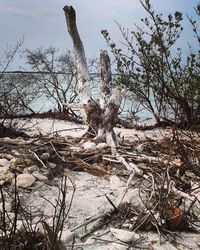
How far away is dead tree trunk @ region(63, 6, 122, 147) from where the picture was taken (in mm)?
5895

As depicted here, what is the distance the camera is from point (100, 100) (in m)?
6.62

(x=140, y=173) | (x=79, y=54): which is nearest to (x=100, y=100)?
(x=79, y=54)

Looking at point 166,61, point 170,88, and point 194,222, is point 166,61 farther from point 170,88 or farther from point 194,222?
point 194,222

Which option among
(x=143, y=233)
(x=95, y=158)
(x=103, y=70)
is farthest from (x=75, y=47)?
(x=143, y=233)

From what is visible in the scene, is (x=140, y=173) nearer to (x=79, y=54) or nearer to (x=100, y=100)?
(x=100, y=100)

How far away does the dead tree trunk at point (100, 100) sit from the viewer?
19.3ft

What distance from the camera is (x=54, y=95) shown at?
17312 mm

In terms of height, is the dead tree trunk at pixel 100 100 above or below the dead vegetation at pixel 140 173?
above

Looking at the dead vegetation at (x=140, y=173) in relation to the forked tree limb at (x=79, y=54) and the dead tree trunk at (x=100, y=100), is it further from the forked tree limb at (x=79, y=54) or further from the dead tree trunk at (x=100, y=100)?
the forked tree limb at (x=79, y=54)

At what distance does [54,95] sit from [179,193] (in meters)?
14.0

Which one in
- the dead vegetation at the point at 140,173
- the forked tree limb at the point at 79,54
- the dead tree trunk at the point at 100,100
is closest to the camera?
the dead vegetation at the point at 140,173

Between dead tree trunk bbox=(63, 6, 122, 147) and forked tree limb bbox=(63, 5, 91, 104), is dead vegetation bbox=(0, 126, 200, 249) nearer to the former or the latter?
dead tree trunk bbox=(63, 6, 122, 147)

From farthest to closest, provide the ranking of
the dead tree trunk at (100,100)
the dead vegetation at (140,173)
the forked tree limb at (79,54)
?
the forked tree limb at (79,54)
the dead tree trunk at (100,100)
the dead vegetation at (140,173)

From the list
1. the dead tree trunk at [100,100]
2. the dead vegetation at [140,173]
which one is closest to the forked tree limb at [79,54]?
the dead tree trunk at [100,100]
